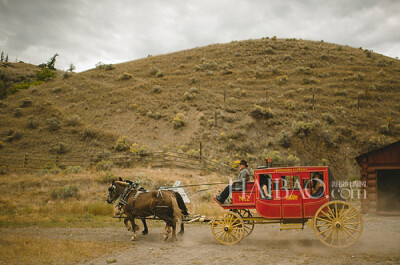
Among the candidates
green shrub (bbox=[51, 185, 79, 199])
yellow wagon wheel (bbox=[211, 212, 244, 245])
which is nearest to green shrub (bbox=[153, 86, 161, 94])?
green shrub (bbox=[51, 185, 79, 199])

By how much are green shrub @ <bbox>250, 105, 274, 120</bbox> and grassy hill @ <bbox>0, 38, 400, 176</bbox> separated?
0.38 feet

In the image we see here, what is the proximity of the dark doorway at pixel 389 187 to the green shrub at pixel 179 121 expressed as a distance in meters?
20.0

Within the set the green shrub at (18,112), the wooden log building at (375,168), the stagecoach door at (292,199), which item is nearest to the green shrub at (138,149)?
the green shrub at (18,112)

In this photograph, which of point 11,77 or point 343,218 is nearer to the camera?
point 343,218

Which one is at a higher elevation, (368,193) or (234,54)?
(234,54)

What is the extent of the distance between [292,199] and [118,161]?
1790cm

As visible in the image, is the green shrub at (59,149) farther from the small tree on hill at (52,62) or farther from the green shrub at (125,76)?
the small tree on hill at (52,62)

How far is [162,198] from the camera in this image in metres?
9.59

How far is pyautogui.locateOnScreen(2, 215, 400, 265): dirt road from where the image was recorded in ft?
23.2

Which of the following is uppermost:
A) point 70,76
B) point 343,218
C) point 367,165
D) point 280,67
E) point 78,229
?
point 280,67

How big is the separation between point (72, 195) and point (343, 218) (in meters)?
14.6

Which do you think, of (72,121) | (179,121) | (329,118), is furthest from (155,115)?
(329,118)

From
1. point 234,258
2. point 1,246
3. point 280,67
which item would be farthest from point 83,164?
point 280,67

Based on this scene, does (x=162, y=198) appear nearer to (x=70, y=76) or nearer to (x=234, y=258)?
(x=234, y=258)
